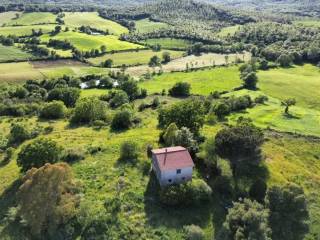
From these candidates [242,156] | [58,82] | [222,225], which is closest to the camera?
[222,225]

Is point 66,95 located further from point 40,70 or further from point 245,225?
point 245,225

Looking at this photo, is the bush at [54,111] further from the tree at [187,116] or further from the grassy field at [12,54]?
the grassy field at [12,54]

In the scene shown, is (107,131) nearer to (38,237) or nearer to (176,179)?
(176,179)

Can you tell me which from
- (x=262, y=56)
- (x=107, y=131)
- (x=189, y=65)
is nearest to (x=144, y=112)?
(x=107, y=131)

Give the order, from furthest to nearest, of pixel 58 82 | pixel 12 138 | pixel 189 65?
pixel 189 65 → pixel 58 82 → pixel 12 138

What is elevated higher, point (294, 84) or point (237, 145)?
point (237, 145)

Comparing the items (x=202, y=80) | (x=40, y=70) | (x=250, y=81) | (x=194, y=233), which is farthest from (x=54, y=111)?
(x=250, y=81)

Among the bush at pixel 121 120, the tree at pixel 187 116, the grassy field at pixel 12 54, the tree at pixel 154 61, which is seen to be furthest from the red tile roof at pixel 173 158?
the grassy field at pixel 12 54
